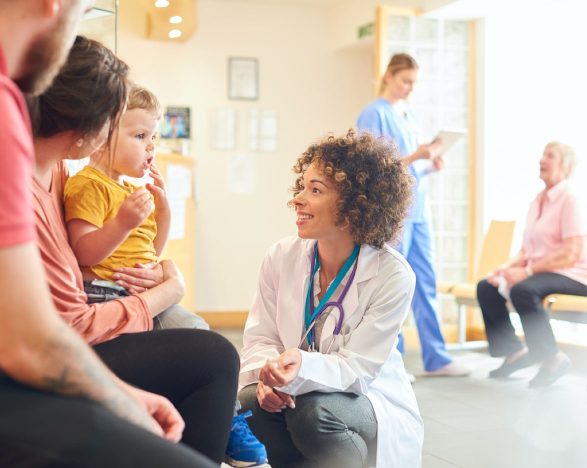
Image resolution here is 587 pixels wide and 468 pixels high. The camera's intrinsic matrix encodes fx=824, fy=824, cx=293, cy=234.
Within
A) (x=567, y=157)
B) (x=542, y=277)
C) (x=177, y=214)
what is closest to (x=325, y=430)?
(x=542, y=277)

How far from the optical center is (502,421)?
342 centimetres

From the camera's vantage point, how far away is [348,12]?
6926 mm

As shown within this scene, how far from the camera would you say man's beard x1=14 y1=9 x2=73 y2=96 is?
1061 millimetres

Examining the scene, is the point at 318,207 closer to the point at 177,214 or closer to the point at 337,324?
the point at 337,324

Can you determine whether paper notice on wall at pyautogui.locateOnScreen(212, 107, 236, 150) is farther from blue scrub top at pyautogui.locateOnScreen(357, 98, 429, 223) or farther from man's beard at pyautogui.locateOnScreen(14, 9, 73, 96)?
man's beard at pyautogui.locateOnScreen(14, 9, 73, 96)

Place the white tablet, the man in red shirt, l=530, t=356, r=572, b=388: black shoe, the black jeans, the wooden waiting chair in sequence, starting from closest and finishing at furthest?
the man in red shirt
the black jeans
the white tablet
l=530, t=356, r=572, b=388: black shoe
the wooden waiting chair

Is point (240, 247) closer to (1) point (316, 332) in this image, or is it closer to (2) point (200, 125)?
(2) point (200, 125)

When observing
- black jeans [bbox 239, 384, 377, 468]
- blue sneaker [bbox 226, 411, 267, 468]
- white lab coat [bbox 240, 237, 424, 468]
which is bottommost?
blue sneaker [bbox 226, 411, 267, 468]

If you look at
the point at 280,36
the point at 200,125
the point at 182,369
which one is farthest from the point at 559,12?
the point at 182,369

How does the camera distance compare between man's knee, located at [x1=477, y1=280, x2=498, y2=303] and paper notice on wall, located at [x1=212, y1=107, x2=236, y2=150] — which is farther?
paper notice on wall, located at [x1=212, y1=107, x2=236, y2=150]

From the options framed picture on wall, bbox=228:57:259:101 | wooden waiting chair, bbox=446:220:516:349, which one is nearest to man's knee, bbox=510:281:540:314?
wooden waiting chair, bbox=446:220:516:349

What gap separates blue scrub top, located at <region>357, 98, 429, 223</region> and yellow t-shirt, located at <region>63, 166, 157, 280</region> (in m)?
2.26

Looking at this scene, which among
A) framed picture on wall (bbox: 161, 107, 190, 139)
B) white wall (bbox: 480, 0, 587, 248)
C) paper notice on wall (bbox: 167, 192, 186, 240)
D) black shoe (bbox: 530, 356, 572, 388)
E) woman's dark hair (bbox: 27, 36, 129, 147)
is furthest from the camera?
framed picture on wall (bbox: 161, 107, 190, 139)

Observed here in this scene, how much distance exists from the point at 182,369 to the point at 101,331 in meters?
0.18
